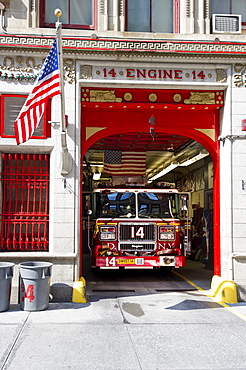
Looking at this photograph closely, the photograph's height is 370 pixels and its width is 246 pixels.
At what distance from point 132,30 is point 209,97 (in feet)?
8.45

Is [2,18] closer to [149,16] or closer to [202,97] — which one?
[149,16]

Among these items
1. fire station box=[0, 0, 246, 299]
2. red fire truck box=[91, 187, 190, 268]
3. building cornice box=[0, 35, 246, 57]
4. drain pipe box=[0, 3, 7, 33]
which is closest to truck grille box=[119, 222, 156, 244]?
red fire truck box=[91, 187, 190, 268]

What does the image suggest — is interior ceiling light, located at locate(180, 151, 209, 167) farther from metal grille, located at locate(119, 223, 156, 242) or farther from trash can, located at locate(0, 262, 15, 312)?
trash can, located at locate(0, 262, 15, 312)

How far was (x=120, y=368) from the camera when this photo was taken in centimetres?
538

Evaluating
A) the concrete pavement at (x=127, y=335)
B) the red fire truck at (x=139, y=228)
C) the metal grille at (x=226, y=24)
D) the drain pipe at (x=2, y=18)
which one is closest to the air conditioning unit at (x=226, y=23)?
the metal grille at (x=226, y=24)

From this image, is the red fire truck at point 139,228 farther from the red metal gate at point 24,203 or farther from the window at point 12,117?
the window at point 12,117

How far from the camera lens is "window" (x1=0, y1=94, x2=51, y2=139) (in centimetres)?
927

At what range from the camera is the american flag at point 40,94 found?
25.6 feet

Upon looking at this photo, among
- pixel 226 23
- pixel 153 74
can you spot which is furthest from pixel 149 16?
pixel 226 23

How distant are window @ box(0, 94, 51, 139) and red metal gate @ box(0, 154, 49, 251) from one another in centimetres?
51

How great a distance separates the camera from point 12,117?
9.31 m

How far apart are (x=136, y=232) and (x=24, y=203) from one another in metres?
3.69

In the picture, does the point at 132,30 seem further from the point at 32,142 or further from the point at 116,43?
the point at 32,142

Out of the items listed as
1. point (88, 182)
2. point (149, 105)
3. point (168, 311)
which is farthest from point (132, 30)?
point (88, 182)
